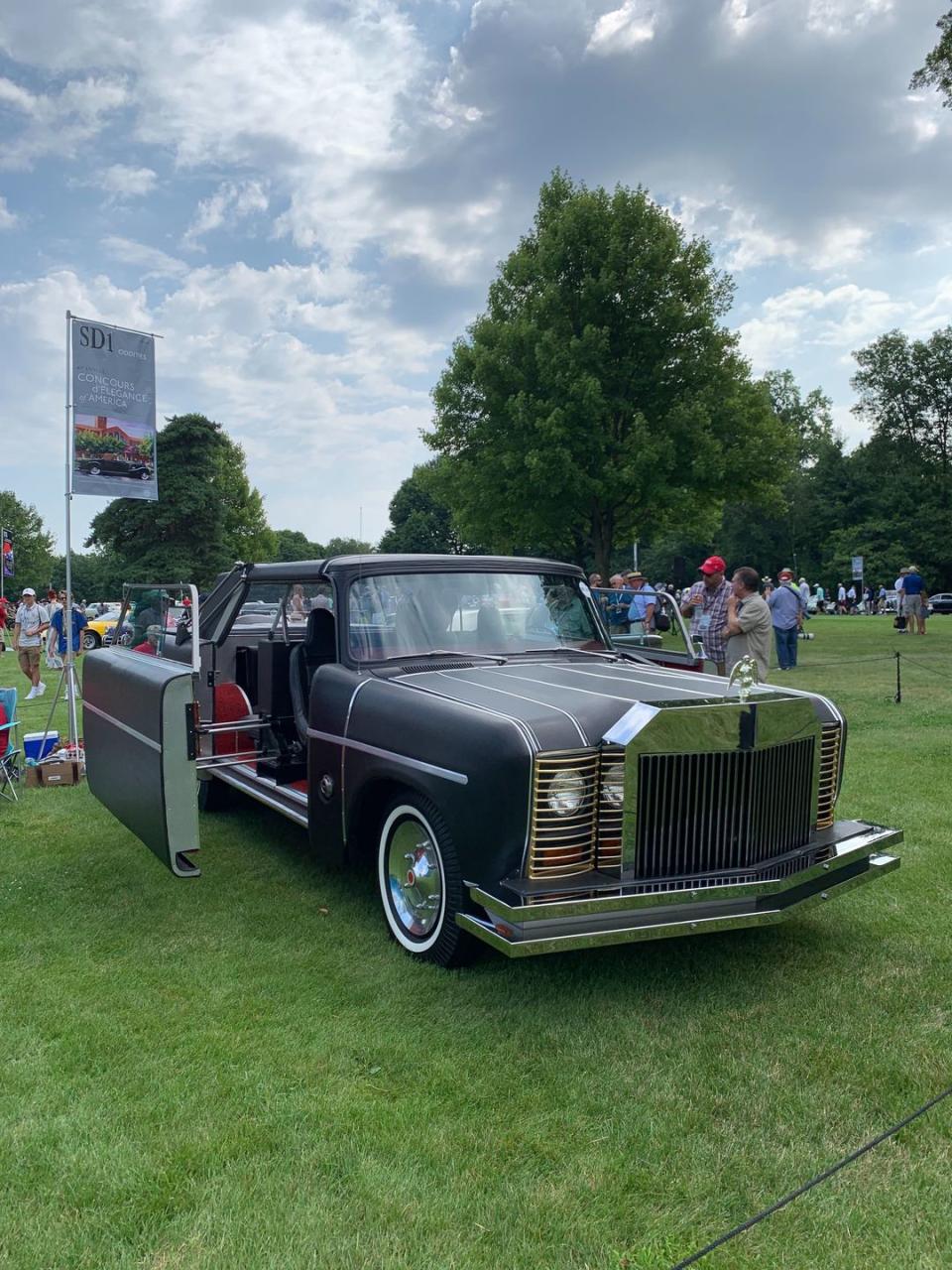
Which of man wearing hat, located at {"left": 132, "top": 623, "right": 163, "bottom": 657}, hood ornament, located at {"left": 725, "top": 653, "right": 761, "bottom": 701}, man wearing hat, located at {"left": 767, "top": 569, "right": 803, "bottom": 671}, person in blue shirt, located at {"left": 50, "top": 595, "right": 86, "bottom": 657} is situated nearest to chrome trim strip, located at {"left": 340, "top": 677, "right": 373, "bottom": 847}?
hood ornament, located at {"left": 725, "top": 653, "right": 761, "bottom": 701}

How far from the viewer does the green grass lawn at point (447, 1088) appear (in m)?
2.49

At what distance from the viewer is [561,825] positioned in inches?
142

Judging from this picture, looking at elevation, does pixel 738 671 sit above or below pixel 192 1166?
above

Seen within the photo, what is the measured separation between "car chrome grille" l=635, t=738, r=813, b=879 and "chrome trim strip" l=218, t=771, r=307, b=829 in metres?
2.15

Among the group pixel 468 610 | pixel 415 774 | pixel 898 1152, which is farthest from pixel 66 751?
pixel 898 1152

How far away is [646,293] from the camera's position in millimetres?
24688

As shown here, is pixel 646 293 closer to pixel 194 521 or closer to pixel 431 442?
pixel 431 442

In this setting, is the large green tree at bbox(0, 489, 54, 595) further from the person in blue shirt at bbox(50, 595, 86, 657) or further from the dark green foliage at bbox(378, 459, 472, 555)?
the person in blue shirt at bbox(50, 595, 86, 657)

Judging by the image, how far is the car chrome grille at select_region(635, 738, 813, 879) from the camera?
12.1ft

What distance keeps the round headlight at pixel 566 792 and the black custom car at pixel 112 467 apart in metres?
6.60

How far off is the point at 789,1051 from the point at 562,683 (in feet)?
5.90

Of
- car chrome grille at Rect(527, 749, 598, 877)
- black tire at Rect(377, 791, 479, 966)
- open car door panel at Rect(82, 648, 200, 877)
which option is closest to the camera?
car chrome grille at Rect(527, 749, 598, 877)

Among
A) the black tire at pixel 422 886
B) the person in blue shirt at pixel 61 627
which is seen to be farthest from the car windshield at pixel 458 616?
the person in blue shirt at pixel 61 627

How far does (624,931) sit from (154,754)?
2387 millimetres
